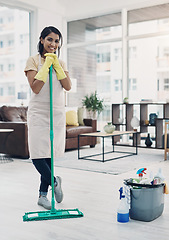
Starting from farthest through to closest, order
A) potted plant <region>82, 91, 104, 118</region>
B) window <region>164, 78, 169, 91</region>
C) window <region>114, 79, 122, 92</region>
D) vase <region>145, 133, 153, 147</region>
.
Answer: potted plant <region>82, 91, 104, 118</region> → window <region>114, 79, 122, 92</region> → window <region>164, 78, 169, 91</region> → vase <region>145, 133, 153, 147</region>

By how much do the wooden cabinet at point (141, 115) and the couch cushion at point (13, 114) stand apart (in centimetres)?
200

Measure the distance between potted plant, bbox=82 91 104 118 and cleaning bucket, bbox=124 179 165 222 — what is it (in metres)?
5.06

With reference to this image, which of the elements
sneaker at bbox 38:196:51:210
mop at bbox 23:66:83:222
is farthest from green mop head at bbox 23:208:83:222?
sneaker at bbox 38:196:51:210

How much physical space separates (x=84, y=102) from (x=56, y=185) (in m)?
4.93

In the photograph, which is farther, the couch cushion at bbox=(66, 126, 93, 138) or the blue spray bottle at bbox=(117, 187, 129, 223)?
the couch cushion at bbox=(66, 126, 93, 138)

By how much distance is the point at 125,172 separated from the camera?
166 inches

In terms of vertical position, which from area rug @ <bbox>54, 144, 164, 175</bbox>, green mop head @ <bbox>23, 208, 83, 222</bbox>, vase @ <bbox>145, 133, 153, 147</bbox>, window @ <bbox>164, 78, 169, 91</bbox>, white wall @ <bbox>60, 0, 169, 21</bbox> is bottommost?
area rug @ <bbox>54, 144, 164, 175</bbox>

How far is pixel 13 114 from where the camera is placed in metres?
5.74

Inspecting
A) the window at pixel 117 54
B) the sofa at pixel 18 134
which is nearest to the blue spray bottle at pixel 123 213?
the sofa at pixel 18 134

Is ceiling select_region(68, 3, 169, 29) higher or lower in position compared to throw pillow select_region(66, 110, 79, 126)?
higher

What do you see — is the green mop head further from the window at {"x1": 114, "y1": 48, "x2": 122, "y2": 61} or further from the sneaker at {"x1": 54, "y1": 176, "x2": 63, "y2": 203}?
the window at {"x1": 114, "y1": 48, "x2": 122, "y2": 61}

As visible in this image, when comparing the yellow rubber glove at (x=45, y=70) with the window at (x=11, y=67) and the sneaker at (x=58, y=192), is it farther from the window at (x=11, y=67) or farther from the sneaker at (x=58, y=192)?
the window at (x=11, y=67)

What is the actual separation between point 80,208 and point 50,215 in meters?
0.35

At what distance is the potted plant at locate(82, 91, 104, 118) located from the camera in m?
7.44
